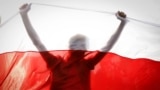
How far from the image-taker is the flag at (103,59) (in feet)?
6.21

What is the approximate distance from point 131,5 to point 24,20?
1.98ft

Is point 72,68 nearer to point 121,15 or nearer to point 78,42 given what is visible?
point 78,42

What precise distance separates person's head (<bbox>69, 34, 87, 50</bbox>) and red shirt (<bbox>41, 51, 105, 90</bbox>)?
3 centimetres

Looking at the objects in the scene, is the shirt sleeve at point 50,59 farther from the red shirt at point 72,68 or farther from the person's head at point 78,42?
the person's head at point 78,42

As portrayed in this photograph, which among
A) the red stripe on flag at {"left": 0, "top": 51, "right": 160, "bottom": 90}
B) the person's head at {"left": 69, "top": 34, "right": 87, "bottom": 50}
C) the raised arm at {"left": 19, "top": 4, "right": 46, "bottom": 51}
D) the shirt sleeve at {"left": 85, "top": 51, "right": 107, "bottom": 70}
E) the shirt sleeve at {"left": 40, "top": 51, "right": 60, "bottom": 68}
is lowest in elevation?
the red stripe on flag at {"left": 0, "top": 51, "right": 160, "bottom": 90}

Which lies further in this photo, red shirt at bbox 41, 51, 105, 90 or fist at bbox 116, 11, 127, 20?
fist at bbox 116, 11, 127, 20

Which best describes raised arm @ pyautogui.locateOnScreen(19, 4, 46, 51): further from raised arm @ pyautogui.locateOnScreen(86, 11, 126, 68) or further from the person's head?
raised arm @ pyautogui.locateOnScreen(86, 11, 126, 68)

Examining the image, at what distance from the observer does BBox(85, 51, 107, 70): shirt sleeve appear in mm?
1898

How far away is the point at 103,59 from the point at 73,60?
6.3 inches

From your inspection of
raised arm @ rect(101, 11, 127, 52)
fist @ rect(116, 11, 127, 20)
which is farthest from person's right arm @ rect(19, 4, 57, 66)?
fist @ rect(116, 11, 127, 20)

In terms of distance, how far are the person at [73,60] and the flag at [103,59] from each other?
0.09ft

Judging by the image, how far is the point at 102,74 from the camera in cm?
191

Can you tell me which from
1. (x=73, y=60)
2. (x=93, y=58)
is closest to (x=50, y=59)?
(x=73, y=60)

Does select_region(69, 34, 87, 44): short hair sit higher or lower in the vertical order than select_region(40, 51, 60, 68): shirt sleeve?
higher
